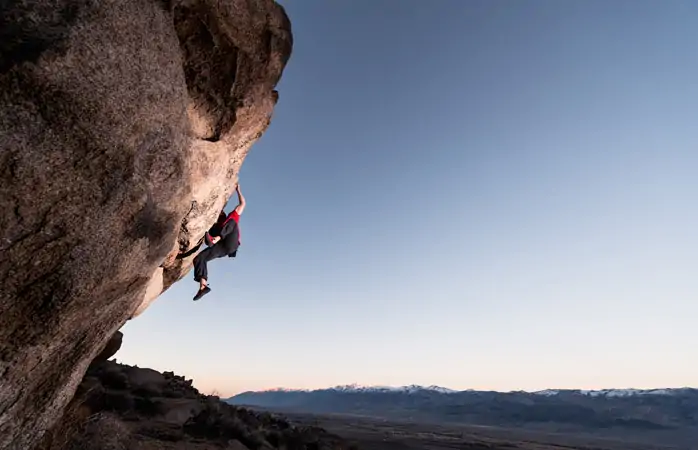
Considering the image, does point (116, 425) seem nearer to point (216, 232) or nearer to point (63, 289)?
point (216, 232)

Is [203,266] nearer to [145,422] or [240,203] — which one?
[240,203]

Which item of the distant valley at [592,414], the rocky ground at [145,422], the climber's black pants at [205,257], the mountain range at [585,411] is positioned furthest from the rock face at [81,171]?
the mountain range at [585,411]

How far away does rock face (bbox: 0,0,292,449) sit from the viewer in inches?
164

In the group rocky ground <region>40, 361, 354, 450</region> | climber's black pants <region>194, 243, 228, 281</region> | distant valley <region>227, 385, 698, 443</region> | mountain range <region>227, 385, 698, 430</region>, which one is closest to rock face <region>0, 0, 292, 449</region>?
rocky ground <region>40, 361, 354, 450</region>

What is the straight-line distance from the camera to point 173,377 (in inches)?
728

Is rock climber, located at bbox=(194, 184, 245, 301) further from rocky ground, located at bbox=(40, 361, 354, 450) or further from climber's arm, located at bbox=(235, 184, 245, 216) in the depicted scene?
rocky ground, located at bbox=(40, 361, 354, 450)

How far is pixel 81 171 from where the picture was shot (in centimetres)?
464

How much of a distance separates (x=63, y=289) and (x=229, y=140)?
4.45 metres

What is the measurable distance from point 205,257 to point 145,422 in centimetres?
486

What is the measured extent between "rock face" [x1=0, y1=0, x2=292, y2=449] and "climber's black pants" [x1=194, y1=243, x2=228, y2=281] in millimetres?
2782

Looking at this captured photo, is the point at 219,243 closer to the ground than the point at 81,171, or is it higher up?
higher up

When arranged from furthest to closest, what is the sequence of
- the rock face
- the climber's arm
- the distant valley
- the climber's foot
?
the distant valley
the climber's arm
the climber's foot
the rock face

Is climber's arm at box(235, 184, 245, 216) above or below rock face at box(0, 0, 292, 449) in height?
above

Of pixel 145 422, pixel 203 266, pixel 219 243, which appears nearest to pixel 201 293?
pixel 203 266
